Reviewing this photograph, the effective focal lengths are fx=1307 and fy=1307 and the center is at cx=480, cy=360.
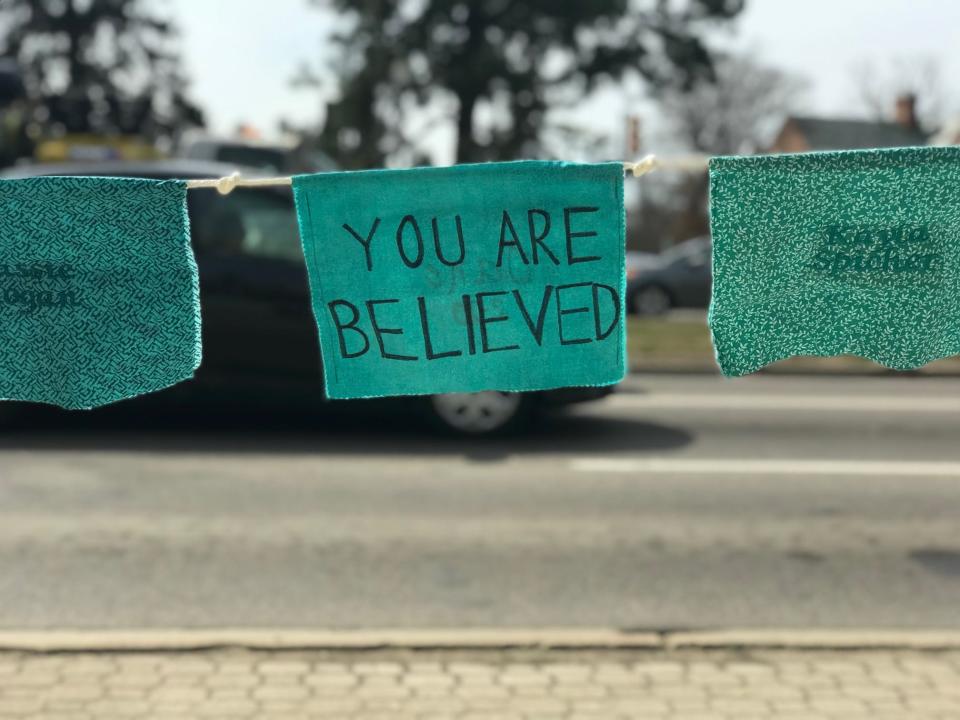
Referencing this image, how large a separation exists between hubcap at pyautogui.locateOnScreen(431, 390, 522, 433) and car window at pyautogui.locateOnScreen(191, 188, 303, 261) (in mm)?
1457

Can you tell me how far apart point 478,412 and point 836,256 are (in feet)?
19.6

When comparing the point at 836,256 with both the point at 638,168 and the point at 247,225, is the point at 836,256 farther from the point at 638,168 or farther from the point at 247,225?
the point at 247,225

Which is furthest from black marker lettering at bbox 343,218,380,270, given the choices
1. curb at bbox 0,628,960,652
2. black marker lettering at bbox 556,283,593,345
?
curb at bbox 0,628,960,652

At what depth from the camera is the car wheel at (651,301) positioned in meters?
21.7

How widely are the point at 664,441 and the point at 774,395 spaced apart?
2.64 metres

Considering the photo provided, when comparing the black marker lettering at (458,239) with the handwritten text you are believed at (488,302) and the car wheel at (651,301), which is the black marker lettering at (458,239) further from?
the car wheel at (651,301)

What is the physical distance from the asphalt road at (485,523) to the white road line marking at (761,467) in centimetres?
3

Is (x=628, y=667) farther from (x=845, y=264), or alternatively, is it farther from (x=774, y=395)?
(x=774, y=395)

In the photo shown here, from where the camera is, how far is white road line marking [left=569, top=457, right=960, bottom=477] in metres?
A: 8.38

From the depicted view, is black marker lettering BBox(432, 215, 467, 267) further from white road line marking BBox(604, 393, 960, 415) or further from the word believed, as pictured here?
white road line marking BBox(604, 393, 960, 415)

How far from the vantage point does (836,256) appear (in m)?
3.27

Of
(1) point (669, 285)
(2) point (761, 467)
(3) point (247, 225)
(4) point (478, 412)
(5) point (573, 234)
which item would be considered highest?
(5) point (573, 234)

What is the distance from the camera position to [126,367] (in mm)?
3402

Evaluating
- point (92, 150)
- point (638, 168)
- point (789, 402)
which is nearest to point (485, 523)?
point (638, 168)
